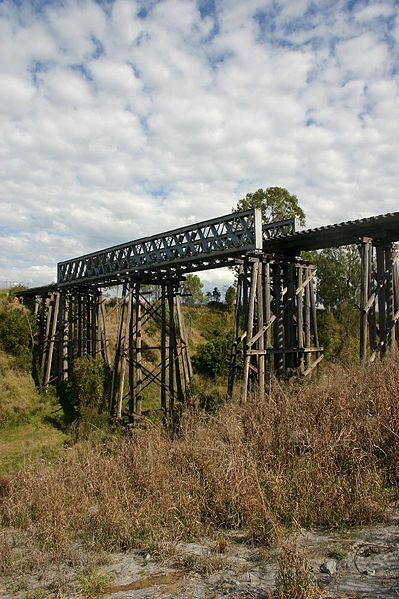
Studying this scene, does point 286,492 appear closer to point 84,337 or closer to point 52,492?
point 52,492

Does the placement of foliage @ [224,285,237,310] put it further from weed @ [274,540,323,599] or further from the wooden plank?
weed @ [274,540,323,599]

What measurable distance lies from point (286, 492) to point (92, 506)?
7.12 ft

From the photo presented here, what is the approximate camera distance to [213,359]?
20.3 metres

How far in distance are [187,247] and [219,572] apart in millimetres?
9636

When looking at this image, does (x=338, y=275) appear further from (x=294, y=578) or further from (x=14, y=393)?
(x=294, y=578)

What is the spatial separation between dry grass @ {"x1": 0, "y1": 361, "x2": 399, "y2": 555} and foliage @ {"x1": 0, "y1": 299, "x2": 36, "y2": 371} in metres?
14.6

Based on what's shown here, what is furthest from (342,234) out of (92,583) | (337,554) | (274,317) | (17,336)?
(17,336)

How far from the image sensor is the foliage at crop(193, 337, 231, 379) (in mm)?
20280

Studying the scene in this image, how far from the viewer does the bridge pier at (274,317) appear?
1064 cm

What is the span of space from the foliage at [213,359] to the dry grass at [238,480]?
46.6ft

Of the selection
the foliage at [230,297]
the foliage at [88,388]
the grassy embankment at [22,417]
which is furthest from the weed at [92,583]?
the foliage at [230,297]

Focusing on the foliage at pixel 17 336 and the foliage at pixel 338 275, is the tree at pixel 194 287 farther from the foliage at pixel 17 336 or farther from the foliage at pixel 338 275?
the foliage at pixel 17 336

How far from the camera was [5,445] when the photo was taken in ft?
46.0

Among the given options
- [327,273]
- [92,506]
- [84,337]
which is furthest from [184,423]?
[327,273]
